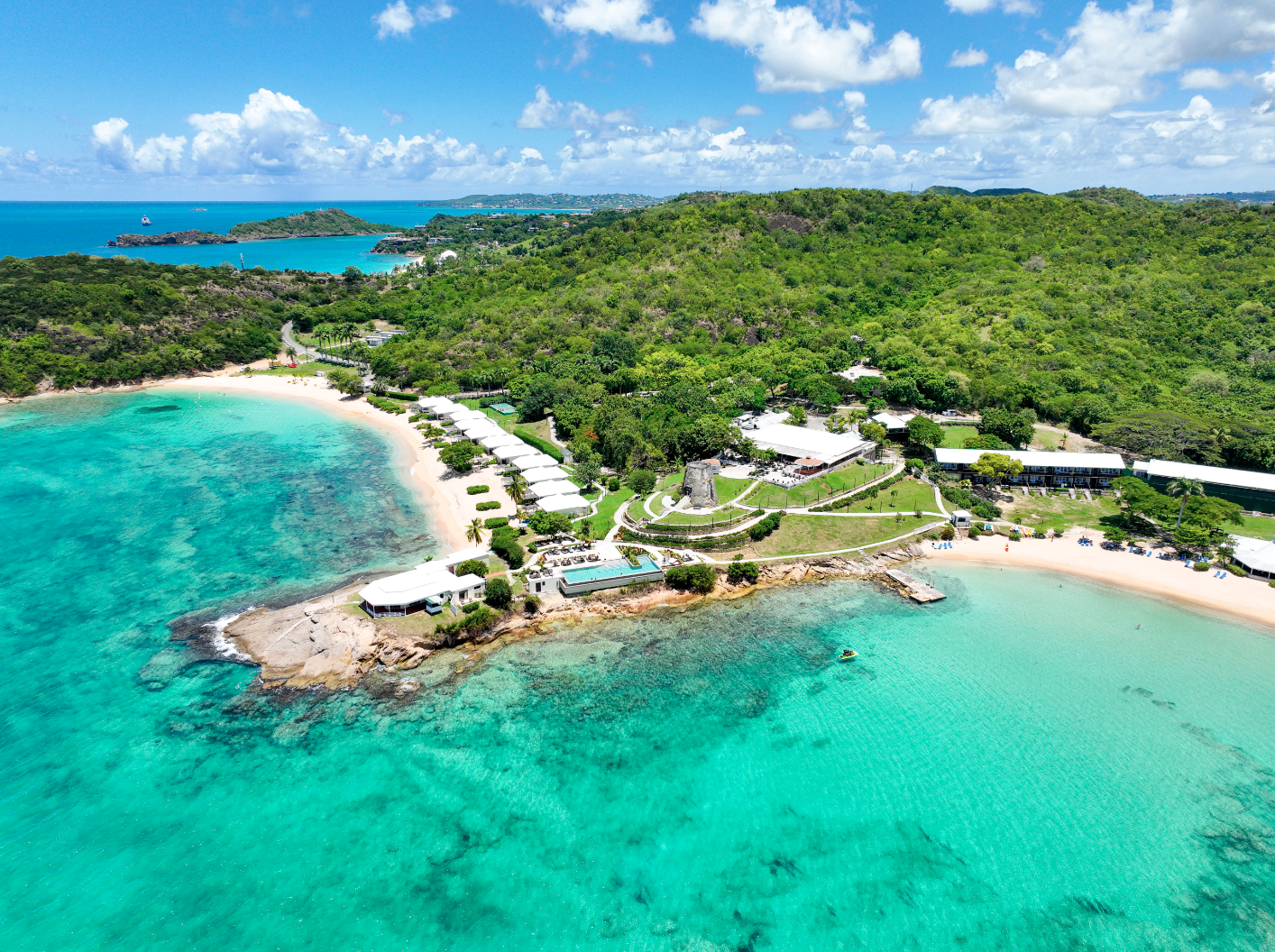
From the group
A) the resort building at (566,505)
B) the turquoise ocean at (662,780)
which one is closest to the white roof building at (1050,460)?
the turquoise ocean at (662,780)

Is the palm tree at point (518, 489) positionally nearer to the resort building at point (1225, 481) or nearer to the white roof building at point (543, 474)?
the white roof building at point (543, 474)

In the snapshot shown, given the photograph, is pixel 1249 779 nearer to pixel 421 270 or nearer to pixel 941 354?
pixel 941 354

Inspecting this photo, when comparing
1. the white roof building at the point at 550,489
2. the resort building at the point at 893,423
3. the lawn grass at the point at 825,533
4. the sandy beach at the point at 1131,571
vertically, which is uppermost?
the resort building at the point at 893,423

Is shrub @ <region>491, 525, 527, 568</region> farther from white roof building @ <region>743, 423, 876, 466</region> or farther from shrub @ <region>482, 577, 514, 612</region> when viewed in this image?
white roof building @ <region>743, 423, 876, 466</region>

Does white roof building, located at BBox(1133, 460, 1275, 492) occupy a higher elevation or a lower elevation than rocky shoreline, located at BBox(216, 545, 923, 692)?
higher

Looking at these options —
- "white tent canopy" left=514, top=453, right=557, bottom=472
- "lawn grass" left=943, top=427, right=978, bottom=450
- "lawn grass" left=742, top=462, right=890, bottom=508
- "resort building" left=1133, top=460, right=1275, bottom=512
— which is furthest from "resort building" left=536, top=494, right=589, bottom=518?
"resort building" left=1133, top=460, right=1275, bottom=512

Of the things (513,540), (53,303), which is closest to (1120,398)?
(513,540)

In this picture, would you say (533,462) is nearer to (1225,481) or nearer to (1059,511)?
(1059,511)
